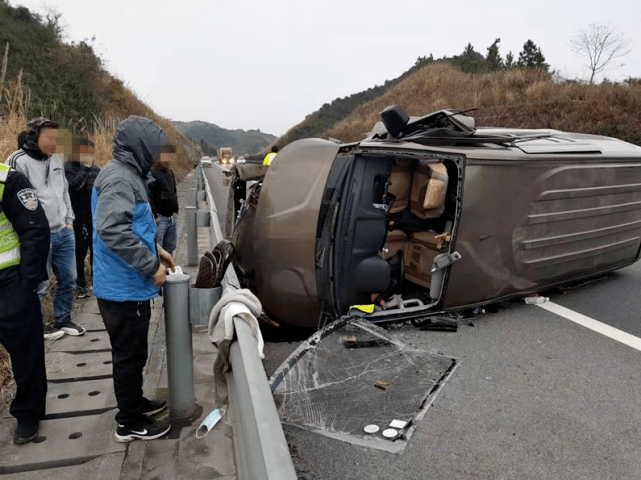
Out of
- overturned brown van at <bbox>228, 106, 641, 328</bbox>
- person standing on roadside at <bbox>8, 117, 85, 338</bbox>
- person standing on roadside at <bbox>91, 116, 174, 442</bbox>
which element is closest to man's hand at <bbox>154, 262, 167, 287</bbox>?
person standing on roadside at <bbox>91, 116, 174, 442</bbox>

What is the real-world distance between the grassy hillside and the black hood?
1198 centimetres

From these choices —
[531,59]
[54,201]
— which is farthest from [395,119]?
[531,59]

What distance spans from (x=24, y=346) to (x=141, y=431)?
2.66ft

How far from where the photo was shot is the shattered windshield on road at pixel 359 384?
2570 mm

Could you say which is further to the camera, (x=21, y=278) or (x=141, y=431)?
(x=21, y=278)

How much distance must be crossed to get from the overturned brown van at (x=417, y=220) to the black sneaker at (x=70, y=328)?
1.31 m

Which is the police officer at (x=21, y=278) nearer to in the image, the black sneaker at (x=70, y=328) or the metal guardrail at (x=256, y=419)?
the black sneaker at (x=70, y=328)

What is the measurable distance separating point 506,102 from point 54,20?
71.8 feet

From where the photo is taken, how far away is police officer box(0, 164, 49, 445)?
248 cm

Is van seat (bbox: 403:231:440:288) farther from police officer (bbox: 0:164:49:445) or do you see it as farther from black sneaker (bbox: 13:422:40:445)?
black sneaker (bbox: 13:422:40:445)

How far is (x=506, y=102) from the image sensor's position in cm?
2156

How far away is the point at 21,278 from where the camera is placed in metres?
2.53

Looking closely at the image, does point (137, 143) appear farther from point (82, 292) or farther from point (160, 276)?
point (82, 292)

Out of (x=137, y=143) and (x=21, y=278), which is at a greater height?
(x=137, y=143)
